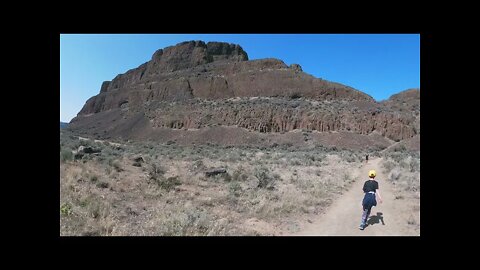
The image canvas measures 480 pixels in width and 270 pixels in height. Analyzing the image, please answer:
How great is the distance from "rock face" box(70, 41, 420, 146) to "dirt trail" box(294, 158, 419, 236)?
4357 cm

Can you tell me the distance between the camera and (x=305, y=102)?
6247 centimetres

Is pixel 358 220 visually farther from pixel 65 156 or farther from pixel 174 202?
pixel 65 156

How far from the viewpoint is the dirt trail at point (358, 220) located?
6.49m

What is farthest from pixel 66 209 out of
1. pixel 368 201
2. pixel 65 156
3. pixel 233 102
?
pixel 233 102

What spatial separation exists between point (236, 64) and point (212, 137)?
3052cm

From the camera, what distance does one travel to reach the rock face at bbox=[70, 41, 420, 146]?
52.8 meters

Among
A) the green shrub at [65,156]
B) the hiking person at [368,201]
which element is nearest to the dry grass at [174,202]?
the green shrub at [65,156]

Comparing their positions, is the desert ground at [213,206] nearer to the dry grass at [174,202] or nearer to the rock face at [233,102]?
the dry grass at [174,202]

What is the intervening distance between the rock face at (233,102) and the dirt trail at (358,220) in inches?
1715

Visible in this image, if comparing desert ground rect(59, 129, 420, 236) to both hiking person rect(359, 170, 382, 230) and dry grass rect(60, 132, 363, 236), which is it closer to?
dry grass rect(60, 132, 363, 236)
